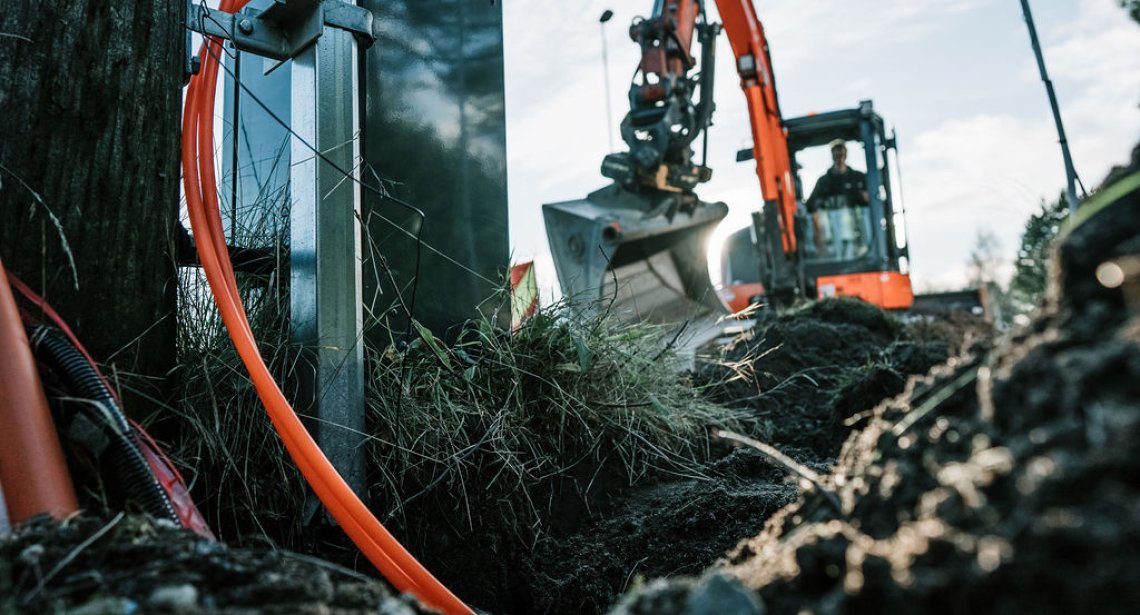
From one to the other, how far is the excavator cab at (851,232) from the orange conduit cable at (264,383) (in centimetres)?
562

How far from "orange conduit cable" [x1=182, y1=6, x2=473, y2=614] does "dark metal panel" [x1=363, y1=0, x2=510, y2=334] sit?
1.35 ft

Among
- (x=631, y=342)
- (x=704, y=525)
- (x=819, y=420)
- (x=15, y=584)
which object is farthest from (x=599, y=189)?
(x=15, y=584)

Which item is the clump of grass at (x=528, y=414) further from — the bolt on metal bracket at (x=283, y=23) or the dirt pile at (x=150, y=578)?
the dirt pile at (x=150, y=578)

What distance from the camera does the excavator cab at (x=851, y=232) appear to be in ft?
23.8

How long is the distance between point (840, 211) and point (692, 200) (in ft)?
7.68

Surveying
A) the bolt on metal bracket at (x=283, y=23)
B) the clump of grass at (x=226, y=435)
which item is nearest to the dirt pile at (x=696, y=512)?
the clump of grass at (x=226, y=435)

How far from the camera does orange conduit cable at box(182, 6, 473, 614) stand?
140cm

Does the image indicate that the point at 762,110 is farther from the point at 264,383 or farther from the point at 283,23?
the point at 264,383

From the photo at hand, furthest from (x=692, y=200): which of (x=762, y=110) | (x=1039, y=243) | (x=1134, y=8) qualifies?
(x=1134, y=8)

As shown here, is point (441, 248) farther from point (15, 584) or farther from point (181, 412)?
point (15, 584)

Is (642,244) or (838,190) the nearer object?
(642,244)

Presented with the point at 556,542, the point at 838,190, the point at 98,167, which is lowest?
the point at 556,542

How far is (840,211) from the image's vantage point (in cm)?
794

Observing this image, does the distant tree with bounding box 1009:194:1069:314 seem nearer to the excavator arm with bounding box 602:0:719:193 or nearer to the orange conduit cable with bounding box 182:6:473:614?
the orange conduit cable with bounding box 182:6:473:614
